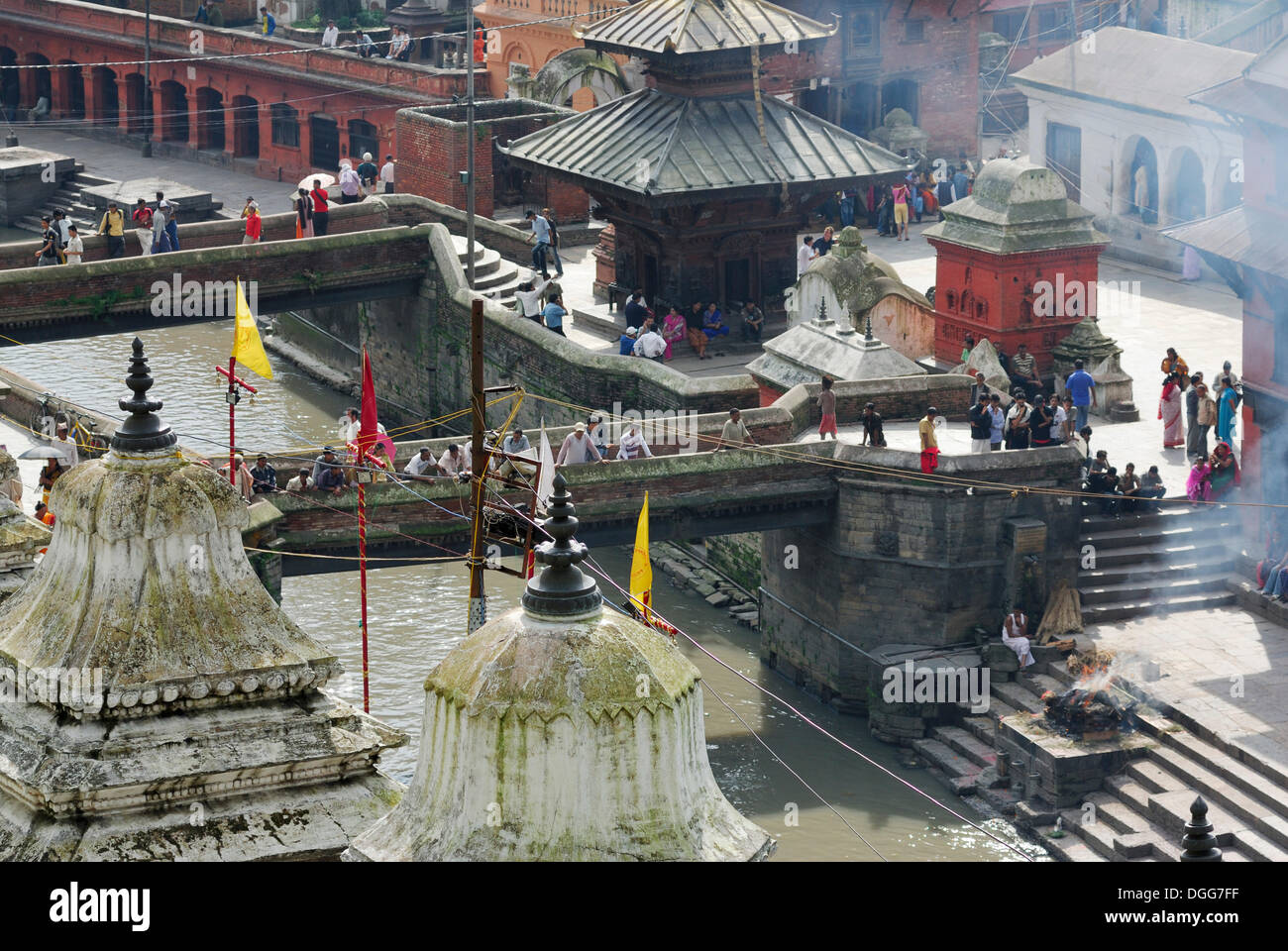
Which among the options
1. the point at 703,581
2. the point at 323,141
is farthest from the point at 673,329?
the point at 323,141

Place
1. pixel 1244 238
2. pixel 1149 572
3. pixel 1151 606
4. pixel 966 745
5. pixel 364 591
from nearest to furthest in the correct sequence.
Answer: pixel 364 591
pixel 966 745
pixel 1244 238
pixel 1151 606
pixel 1149 572

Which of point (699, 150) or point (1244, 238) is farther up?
point (699, 150)

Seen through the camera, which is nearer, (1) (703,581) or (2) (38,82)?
(1) (703,581)

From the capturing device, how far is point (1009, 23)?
3076 inches

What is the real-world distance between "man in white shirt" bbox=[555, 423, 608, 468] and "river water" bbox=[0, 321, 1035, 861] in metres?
2.57

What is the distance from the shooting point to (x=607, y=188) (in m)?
51.4

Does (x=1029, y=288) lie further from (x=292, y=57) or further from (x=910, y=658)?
(x=292, y=57)

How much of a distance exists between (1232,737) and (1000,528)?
20.7ft

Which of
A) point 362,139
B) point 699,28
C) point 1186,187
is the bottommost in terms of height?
point 1186,187

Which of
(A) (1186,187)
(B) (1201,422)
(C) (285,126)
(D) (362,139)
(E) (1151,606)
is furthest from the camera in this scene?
(C) (285,126)

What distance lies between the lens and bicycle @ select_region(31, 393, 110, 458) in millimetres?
40312

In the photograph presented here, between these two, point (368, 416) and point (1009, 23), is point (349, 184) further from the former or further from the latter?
point (368, 416)

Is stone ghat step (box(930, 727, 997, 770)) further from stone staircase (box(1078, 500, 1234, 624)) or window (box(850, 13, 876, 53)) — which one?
window (box(850, 13, 876, 53))

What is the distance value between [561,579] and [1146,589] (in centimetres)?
3097
